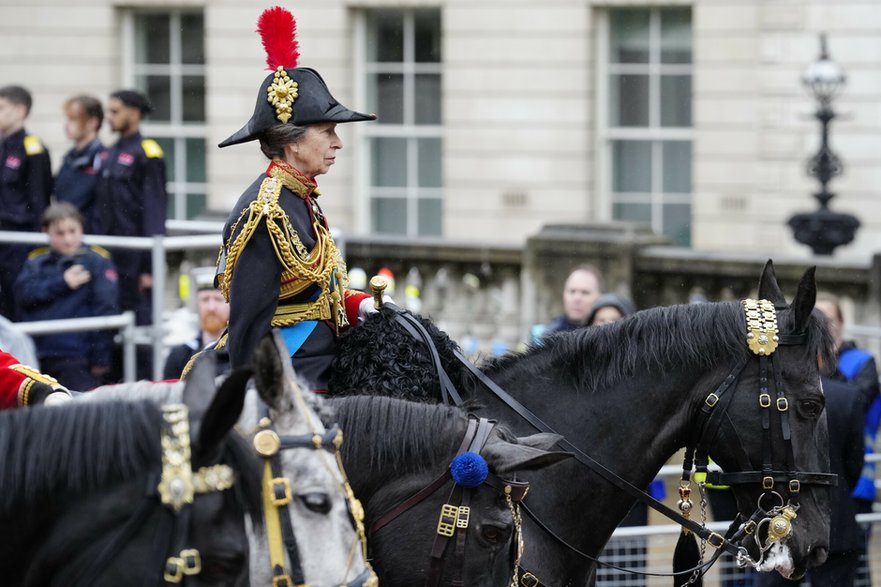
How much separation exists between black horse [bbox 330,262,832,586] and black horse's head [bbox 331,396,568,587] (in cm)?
105

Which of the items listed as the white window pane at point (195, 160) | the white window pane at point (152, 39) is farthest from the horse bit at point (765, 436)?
the white window pane at point (152, 39)

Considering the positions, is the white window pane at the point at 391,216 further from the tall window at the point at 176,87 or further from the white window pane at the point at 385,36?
the tall window at the point at 176,87

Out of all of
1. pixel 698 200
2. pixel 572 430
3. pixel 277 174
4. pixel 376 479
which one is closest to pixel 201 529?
pixel 376 479

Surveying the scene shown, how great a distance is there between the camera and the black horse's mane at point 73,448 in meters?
2.95

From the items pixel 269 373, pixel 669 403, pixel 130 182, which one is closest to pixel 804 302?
pixel 669 403

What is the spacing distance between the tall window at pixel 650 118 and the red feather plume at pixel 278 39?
523 inches

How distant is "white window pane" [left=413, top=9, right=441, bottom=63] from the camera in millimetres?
18453

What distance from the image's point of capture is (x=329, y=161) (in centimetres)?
483

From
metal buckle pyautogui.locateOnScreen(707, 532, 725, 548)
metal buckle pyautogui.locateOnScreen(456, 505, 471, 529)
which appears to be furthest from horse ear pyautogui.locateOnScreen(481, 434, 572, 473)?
metal buckle pyautogui.locateOnScreen(707, 532, 725, 548)

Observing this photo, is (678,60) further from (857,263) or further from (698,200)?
(857,263)

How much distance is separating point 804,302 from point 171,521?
2.76 metres

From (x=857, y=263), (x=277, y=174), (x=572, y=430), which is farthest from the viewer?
(x=857, y=263)

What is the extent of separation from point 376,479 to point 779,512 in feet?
5.77

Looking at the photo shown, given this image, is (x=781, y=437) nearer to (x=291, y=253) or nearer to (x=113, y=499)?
(x=291, y=253)
